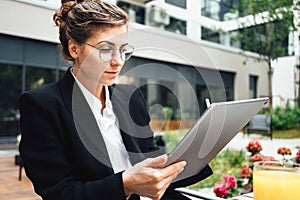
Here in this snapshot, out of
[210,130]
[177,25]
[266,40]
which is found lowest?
[210,130]

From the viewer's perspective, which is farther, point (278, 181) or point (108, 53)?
point (108, 53)

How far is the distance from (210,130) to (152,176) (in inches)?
5.4

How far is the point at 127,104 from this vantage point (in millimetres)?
982

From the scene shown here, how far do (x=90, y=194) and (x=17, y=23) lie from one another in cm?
388

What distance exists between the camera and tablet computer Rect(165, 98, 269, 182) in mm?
501

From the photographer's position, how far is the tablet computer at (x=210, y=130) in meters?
0.50

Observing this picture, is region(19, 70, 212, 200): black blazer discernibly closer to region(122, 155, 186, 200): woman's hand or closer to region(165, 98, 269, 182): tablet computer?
region(122, 155, 186, 200): woman's hand

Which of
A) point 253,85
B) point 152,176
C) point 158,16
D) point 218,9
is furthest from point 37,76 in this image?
point 253,85

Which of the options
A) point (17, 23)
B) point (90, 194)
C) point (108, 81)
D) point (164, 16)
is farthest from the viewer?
point (164, 16)

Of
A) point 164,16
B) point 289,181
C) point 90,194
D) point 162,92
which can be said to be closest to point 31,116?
point 90,194

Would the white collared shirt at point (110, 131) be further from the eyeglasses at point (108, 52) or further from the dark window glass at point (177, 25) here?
the dark window glass at point (177, 25)

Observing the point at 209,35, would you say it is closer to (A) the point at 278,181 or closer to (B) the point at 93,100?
(B) the point at 93,100

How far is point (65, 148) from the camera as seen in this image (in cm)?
71

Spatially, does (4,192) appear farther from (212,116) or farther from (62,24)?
(212,116)
